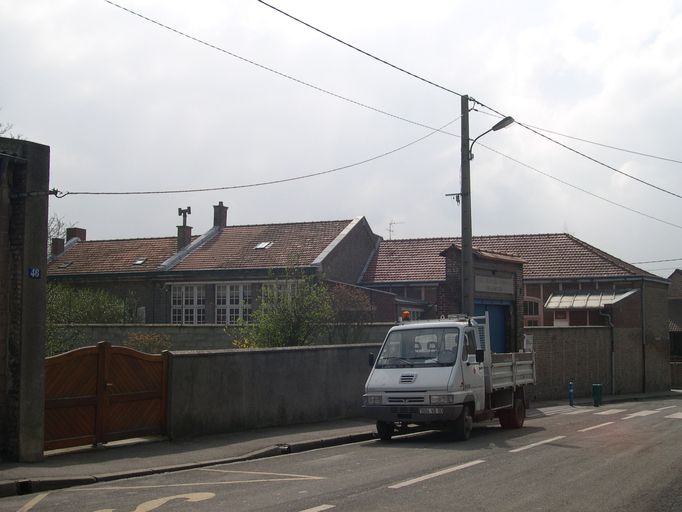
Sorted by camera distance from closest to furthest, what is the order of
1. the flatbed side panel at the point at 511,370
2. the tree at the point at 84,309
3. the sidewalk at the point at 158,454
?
the sidewalk at the point at 158,454, the flatbed side panel at the point at 511,370, the tree at the point at 84,309

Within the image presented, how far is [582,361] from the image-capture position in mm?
33250

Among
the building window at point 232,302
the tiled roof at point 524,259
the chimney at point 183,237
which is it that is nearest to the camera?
the building window at point 232,302

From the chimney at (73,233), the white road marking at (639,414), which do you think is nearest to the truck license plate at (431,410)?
the white road marking at (639,414)

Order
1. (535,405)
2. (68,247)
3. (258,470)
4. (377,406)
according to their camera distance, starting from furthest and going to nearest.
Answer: (68,247)
(535,405)
(377,406)
(258,470)

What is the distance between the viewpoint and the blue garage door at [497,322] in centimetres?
2556

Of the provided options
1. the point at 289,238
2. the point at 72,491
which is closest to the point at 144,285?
the point at 289,238

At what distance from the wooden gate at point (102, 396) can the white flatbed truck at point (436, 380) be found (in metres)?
4.03

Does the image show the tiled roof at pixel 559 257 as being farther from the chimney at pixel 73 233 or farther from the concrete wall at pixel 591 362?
the chimney at pixel 73 233

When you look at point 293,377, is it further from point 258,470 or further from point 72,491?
point 72,491

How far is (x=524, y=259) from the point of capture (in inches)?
1747

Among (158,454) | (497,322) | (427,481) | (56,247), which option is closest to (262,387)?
(158,454)

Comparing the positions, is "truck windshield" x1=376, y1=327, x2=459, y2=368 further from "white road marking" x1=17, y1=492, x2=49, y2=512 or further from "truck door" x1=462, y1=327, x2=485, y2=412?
"white road marking" x1=17, y1=492, x2=49, y2=512

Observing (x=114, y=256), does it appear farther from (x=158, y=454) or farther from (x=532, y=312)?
(x=158, y=454)

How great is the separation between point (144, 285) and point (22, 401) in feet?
106
